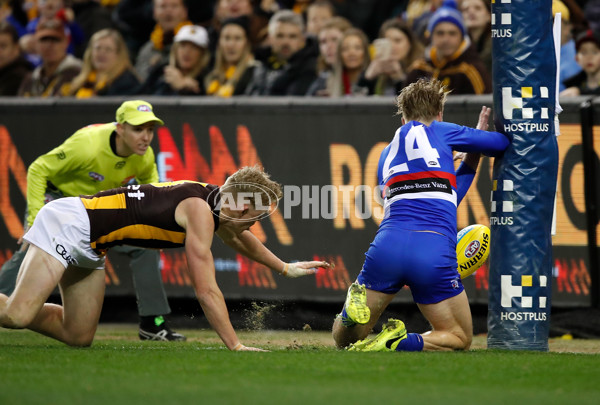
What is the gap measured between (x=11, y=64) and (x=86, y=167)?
6988 millimetres

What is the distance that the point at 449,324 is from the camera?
7.74 meters

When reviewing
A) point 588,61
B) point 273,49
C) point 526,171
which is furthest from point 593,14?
point 526,171

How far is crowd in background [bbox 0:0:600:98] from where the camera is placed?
12.2m

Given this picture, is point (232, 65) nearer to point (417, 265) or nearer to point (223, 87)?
point (223, 87)

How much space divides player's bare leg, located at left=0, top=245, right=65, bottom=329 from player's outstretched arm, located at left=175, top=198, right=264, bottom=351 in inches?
44.7

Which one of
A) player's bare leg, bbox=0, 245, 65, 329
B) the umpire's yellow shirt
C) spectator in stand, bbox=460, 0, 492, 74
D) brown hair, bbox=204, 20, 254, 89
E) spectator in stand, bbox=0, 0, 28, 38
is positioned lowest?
player's bare leg, bbox=0, 245, 65, 329

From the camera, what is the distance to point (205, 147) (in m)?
11.8

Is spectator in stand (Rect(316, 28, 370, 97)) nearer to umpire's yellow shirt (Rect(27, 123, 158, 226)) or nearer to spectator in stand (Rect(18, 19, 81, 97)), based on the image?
umpire's yellow shirt (Rect(27, 123, 158, 226))

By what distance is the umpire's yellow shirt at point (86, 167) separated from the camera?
9.75 m

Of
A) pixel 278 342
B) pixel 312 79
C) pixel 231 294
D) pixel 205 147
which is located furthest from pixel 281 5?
pixel 278 342

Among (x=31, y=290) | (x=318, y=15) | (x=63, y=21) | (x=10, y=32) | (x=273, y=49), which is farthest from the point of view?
(x=63, y=21)

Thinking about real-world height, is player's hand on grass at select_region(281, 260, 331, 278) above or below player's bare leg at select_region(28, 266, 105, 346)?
above

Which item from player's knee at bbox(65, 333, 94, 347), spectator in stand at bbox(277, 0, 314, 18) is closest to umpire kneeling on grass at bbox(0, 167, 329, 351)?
player's knee at bbox(65, 333, 94, 347)

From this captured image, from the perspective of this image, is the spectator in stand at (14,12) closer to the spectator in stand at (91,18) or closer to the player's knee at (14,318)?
the spectator in stand at (91,18)
